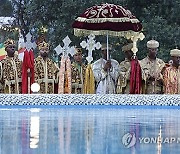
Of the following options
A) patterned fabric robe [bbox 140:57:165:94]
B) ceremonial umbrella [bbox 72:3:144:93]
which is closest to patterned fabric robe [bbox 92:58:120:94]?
patterned fabric robe [bbox 140:57:165:94]

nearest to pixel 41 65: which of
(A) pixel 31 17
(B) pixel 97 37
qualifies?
(B) pixel 97 37

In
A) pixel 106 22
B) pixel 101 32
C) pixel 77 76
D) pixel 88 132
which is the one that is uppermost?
pixel 106 22

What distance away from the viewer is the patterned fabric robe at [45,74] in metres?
12.0

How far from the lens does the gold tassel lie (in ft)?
39.4

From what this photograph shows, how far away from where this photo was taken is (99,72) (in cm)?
1210

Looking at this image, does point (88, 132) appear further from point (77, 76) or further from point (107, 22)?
point (107, 22)

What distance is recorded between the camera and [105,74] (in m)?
12.0

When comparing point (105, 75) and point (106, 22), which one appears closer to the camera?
point (105, 75)

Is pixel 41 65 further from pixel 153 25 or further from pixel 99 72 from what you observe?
pixel 153 25

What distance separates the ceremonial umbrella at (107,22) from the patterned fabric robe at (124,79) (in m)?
0.45

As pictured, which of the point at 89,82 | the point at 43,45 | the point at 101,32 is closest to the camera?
the point at 43,45

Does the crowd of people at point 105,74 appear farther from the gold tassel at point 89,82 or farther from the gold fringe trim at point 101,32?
the gold fringe trim at point 101,32

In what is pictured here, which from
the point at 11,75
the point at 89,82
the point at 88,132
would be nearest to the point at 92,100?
the point at 89,82

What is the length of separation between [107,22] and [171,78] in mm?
1496
